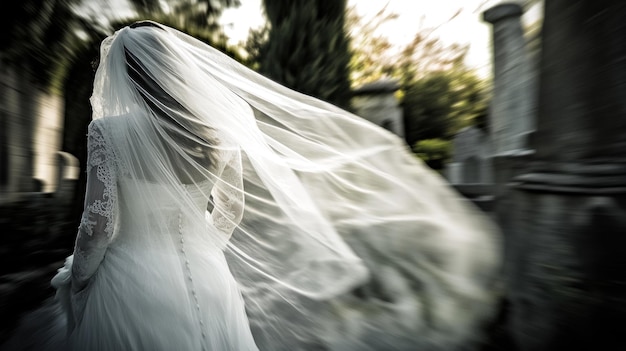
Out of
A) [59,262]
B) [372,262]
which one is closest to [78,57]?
[59,262]

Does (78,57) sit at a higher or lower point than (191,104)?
higher

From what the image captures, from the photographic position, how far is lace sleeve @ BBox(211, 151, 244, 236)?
1.74 m

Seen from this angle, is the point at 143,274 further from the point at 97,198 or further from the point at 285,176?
the point at 285,176

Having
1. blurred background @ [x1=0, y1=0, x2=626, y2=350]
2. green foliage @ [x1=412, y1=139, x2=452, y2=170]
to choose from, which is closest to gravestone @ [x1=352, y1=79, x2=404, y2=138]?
blurred background @ [x1=0, y1=0, x2=626, y2=350]

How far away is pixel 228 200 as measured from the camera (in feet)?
5.85

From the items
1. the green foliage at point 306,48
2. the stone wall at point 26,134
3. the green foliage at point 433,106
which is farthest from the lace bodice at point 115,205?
the green foliage at point 433,106

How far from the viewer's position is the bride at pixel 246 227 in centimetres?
132

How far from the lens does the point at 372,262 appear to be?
1905 mm

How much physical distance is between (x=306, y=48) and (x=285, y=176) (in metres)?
3.82

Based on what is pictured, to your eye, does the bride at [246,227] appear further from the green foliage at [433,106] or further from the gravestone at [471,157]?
the green foliage at [433,106]

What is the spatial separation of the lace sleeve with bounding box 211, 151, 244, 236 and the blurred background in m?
1.54

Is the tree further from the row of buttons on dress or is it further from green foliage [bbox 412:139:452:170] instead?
the row of buttons on dress

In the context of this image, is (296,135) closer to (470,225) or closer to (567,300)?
(470,225)

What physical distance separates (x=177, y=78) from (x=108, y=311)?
1.08 meters
